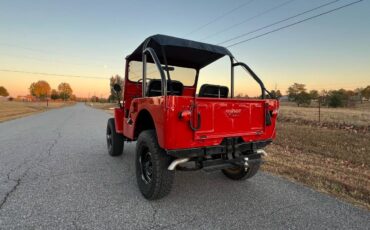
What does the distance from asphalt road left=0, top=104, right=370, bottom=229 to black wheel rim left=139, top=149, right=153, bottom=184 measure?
11.1 inches

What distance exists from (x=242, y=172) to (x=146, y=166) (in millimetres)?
1643

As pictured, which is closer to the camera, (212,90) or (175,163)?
(175,163)

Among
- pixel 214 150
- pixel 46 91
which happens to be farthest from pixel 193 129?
pixel 46 91

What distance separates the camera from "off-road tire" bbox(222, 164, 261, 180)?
409 centimetres

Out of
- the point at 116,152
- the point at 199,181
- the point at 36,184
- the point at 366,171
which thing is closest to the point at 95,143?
the point at 116,152

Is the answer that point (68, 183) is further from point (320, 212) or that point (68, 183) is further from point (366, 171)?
point (366, 171)

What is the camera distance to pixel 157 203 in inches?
134

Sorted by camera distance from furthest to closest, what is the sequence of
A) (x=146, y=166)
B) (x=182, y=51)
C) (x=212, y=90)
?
(x=182, y=51), (x=212, y=90), (x=146, y=166)

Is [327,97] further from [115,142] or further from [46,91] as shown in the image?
[46,91]

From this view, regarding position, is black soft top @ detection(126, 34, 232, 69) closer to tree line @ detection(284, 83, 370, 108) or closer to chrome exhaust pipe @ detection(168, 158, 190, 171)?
chrome exhaust pipe @ detection(168, 158, 190, 171)

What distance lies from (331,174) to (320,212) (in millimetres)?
1833

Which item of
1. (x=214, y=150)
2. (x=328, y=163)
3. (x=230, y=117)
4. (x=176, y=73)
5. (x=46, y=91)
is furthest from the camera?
(x=46, y=91)


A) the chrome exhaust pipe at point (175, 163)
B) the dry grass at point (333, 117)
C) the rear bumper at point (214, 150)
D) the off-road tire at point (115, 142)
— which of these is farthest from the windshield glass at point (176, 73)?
the dry grass at point (333, 117)

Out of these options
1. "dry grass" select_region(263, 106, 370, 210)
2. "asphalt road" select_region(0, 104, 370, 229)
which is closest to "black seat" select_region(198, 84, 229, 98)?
"asphalt road" select_region(0, 104, 370, 229)
